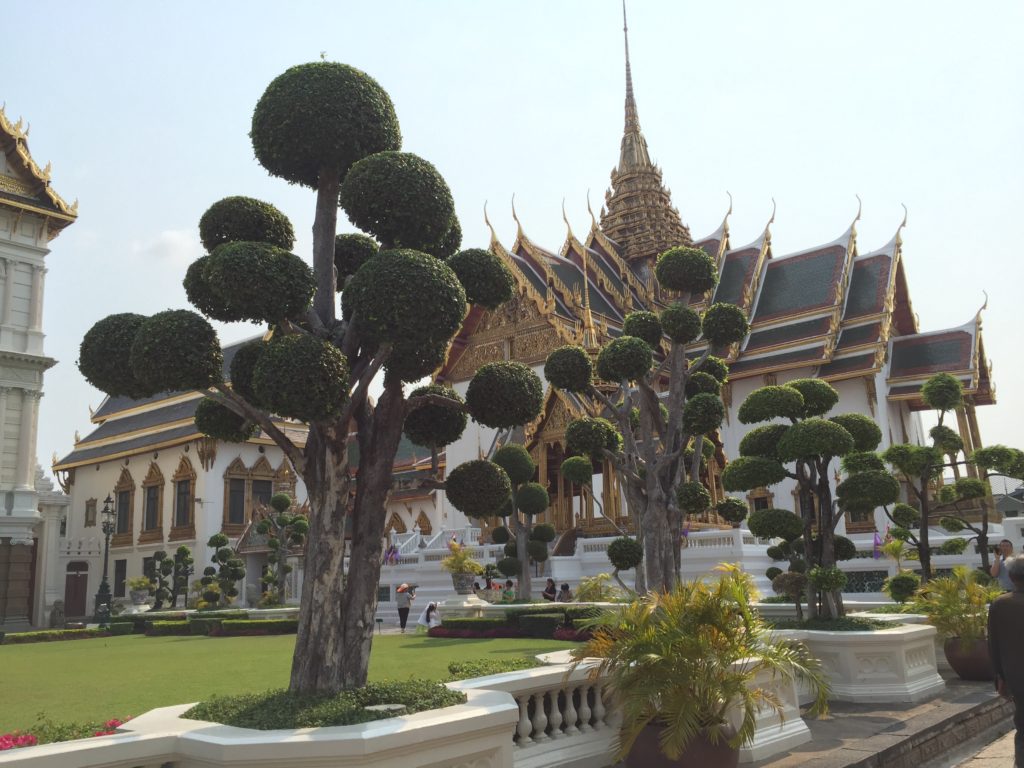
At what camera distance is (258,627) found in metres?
17.5

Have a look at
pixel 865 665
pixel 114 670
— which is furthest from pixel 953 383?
pixel 114 670

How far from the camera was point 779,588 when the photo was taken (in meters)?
8.88

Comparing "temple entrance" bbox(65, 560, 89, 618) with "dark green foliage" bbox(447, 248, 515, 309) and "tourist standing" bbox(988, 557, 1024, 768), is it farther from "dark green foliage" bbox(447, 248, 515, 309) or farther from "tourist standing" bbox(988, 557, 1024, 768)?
"tourist standing" bbox(988, 557, 1024, 768)

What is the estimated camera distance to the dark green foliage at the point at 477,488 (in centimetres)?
573

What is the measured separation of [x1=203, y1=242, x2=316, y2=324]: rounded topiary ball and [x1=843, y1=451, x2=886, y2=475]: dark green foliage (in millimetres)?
7510

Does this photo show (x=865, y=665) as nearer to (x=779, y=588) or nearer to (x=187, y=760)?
(x=779, y=588)

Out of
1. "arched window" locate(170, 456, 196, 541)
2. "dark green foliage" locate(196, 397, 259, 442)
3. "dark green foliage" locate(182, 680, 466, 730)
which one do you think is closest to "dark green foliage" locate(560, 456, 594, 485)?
"dark green foliage" locate(196, 397, 259, 442)

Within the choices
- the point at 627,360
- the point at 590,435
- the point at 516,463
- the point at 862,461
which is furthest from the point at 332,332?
the point at 516,463

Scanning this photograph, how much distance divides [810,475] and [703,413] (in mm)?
1728

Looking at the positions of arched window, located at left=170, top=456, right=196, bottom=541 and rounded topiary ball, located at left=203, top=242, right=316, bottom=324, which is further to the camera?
arched window, located at left=170, top=456, right=196, bottom=541

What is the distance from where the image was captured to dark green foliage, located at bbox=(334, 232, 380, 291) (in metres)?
6.32

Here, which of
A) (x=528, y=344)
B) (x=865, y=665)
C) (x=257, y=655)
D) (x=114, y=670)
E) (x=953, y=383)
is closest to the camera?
(x=865, y=665)

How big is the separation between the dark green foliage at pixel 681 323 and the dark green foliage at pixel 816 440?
242 centimetres

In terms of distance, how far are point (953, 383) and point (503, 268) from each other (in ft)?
33.0
